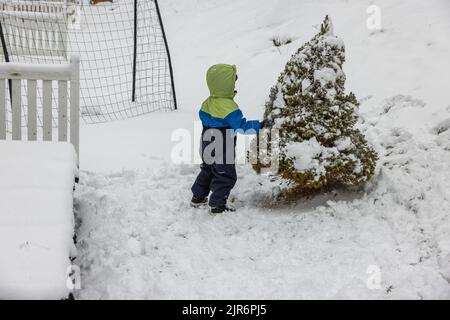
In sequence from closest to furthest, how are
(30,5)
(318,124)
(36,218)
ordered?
(36,218)
(318,124)
(30,5)

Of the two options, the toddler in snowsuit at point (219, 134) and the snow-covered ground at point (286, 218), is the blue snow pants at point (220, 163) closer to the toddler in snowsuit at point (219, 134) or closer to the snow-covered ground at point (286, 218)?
the toddler in snowsuit at point (219, 134)

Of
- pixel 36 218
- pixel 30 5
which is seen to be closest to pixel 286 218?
pixel 36 218

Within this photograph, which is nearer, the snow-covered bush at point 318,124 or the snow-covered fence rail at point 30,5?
the snow-covered bush at point 318,124

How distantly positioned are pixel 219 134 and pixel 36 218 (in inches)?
65.7

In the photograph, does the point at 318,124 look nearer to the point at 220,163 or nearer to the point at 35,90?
the point at 220,163

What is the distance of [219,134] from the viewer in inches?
183

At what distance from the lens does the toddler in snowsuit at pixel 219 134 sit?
4.54m

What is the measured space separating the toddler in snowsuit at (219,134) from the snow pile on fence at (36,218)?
1.11 meters

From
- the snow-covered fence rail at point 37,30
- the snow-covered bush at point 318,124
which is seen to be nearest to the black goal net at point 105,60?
the snow-covered fence rail at point 37,30

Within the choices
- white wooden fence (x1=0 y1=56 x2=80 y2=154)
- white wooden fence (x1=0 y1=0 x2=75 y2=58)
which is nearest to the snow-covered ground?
white wooden fence (x1=0 y1=56 x2=80 y2=154)

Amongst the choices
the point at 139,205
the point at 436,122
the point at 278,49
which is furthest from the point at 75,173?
the point at 278,49

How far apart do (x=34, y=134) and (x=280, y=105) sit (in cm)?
227

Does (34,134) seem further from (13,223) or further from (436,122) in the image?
(436,122)

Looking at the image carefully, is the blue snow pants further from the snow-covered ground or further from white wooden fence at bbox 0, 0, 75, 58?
white wooden fence at bbox 0, 0, 75, 58
